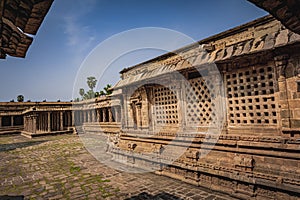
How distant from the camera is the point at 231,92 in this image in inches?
236

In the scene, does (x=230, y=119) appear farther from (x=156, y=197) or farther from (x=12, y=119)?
(x=12, y=119)

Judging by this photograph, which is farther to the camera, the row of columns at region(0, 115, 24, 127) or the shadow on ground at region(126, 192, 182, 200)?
the row of columns at region(0, 115, 24, 127)

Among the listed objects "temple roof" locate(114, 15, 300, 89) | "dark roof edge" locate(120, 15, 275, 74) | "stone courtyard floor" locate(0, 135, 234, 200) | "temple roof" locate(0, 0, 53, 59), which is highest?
"dark roof edge" locate(120, 15, 275, 74)

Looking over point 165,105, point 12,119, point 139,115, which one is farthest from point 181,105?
point 12,119

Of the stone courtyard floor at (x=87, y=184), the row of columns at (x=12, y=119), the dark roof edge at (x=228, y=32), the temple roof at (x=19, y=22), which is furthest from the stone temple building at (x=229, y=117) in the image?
the row of columns at (x=12, y=119)

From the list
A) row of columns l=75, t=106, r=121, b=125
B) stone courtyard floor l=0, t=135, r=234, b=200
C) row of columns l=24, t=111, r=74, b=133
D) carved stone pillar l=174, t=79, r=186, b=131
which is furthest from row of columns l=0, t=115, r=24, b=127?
carved stone pillar l=174, t=79, r=186, b=131

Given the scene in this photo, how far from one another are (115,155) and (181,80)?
5186 millimetres

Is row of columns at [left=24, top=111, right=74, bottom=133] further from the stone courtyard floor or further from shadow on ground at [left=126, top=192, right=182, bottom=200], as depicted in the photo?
shadow on ground at [left=126, top=192, right=182, bottom=200]

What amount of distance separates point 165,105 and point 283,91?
4212 mm

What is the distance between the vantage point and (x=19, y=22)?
2.79 m

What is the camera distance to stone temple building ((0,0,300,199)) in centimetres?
461

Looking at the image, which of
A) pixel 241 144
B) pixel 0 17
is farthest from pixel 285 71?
pixel 0 17

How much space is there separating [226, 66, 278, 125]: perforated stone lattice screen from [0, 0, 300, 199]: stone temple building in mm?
25

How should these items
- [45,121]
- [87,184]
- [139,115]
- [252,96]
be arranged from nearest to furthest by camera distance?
[252,96] → [87,184] → [139,115] → [45,121]
